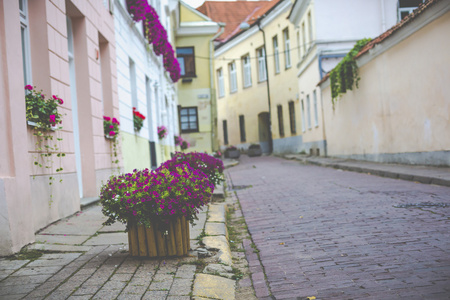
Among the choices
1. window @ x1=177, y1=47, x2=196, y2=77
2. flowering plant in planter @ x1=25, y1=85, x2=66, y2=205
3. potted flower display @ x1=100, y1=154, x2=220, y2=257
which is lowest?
potted flower display @ x1=100, y1=154, x2=220, y2=257

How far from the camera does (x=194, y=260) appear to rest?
13.5 ft

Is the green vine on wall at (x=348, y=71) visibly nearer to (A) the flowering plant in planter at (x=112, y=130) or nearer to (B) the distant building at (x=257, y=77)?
(A) the flowering plant in planter at (x=112, y=130)

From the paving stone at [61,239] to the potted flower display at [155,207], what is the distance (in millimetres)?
981

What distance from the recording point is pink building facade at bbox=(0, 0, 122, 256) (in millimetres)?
4543

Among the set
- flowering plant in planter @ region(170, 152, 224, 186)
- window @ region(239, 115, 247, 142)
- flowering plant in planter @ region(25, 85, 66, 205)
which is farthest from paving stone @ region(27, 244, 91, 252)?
window @ region(239, 115, 247, 142)

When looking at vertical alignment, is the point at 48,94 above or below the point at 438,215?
above

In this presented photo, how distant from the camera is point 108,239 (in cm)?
505

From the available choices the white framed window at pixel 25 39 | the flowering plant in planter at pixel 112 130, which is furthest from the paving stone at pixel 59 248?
the flowering plant in planter at pixel 112 130

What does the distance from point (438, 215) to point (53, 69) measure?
5.35m

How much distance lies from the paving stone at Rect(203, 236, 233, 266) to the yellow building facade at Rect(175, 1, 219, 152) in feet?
69.4

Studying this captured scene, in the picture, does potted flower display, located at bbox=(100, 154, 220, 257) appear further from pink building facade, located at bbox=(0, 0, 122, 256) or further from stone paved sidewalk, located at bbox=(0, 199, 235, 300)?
pink building facade, located at bbox=(0, 0, 122, 256)

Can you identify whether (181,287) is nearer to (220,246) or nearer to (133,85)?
(220,246)

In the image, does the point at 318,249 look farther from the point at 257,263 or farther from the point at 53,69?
the point at 53,69

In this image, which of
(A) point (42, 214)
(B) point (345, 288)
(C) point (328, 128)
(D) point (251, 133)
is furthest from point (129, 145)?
(D) point (251, 133)
